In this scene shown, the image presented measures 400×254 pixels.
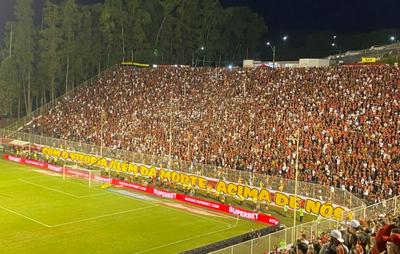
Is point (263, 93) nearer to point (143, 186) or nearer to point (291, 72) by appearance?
point (291, 72)

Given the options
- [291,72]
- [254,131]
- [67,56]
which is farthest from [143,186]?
[67,56]

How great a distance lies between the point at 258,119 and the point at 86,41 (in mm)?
37413

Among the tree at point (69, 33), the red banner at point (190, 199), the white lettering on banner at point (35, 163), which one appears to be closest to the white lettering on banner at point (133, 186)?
the red banner at point (190, 199)

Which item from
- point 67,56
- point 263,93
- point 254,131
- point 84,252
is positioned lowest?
point 84,252

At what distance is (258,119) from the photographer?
1661 inches

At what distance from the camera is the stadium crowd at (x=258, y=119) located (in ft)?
107

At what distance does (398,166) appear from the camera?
29.9m

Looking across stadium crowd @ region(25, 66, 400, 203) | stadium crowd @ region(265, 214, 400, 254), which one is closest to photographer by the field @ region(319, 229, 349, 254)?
stadium crowd @ region(265, 214, 400, 254)

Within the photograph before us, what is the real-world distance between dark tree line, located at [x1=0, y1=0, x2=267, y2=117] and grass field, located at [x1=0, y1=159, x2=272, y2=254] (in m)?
32.0

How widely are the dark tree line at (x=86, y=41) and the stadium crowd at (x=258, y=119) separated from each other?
335 inches

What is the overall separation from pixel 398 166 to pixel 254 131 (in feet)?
44.1

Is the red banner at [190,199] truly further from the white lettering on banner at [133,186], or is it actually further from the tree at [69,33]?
the tree at [69,33]

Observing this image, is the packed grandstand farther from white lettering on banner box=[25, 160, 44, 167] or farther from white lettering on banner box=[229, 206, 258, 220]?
white lettering on banner box=[25, 160, 44, 167]

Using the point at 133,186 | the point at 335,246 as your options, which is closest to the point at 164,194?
the point at 133,186
